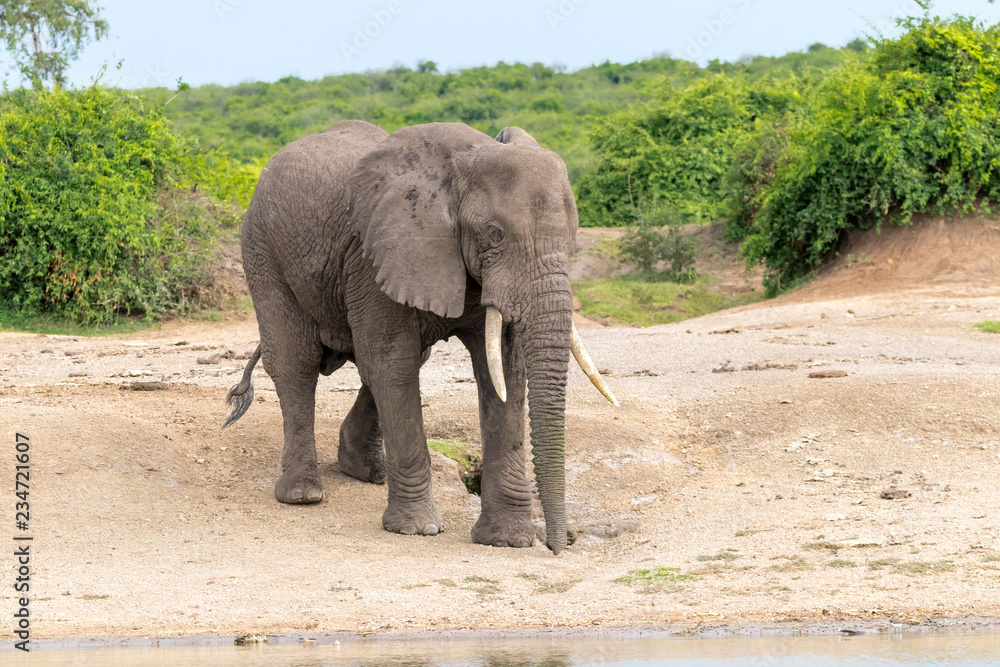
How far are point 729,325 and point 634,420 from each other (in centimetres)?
581

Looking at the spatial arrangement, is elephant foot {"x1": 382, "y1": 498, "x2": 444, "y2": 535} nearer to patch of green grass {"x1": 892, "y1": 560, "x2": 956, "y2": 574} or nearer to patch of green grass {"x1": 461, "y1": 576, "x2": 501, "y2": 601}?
patch of green grass {"x1": 461, "y1": 576, "x2": 501, "y2": 601}

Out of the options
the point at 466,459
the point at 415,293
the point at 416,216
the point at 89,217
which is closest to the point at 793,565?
the point at 415,293

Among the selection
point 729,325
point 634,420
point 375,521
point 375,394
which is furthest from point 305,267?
point 729,325

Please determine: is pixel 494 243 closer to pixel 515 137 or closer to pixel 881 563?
pixel 515 137

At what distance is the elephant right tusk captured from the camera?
6383mm

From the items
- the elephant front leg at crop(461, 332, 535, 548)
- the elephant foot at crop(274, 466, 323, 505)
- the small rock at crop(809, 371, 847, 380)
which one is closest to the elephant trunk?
the elephant front leg at crop(461, 332, 535, 548)

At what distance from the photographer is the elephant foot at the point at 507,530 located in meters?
7.08

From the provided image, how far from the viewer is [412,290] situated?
21.8 ft

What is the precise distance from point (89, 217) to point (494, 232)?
13449 millimetres

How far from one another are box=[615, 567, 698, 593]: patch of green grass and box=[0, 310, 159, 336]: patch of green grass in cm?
1320

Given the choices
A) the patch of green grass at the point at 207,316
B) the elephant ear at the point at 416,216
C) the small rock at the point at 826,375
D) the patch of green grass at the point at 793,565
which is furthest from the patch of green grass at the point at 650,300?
the patch of green grass at the point at 793,565

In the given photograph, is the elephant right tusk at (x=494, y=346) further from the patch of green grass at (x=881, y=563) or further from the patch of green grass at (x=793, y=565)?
the patch of green grass at (x=881, y=563)

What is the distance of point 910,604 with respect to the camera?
567 cm

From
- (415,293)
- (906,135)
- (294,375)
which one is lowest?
(294,375)
